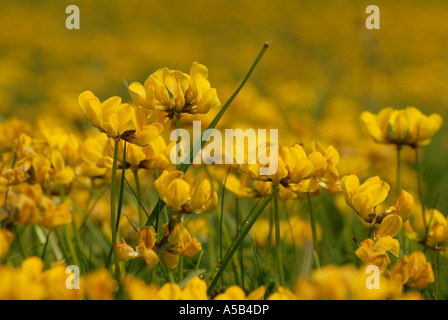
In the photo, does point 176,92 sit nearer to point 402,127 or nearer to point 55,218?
point 55,218

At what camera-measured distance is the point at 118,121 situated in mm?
909

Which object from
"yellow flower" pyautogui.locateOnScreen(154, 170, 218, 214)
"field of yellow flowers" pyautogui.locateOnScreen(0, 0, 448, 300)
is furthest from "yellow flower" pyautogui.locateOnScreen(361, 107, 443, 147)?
"yellow flower" pyautogui.locateOnScreen(154, 170, 218, 214)

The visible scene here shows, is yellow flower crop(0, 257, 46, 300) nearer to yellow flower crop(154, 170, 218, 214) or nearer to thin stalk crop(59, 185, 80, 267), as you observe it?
yellow flower crop(154, 170, 218, 214)

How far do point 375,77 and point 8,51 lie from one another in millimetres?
3521

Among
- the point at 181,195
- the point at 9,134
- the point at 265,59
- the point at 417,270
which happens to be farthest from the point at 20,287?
the point at 265,59

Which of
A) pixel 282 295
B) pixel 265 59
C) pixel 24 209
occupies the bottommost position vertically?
pixel 282 295

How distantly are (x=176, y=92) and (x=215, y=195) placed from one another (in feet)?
0.57

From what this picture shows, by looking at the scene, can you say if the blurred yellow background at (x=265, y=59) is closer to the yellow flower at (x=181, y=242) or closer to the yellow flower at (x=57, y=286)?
the yellow flower at (x=181, y=242)

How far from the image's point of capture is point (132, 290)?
66 cm

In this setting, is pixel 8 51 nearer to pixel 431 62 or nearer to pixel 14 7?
pixel 14 7

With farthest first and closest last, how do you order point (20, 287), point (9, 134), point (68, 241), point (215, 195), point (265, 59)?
1. point (265, 59)
2. point (9, 134)
3. point (68, 241)
4. point (215, 195)
5. point (20, 287)

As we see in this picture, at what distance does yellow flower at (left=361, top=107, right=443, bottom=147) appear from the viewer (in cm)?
129

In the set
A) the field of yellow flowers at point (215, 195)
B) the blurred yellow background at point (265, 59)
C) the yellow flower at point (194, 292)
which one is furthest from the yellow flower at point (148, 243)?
the blurred yellow background at point (265, 59)
